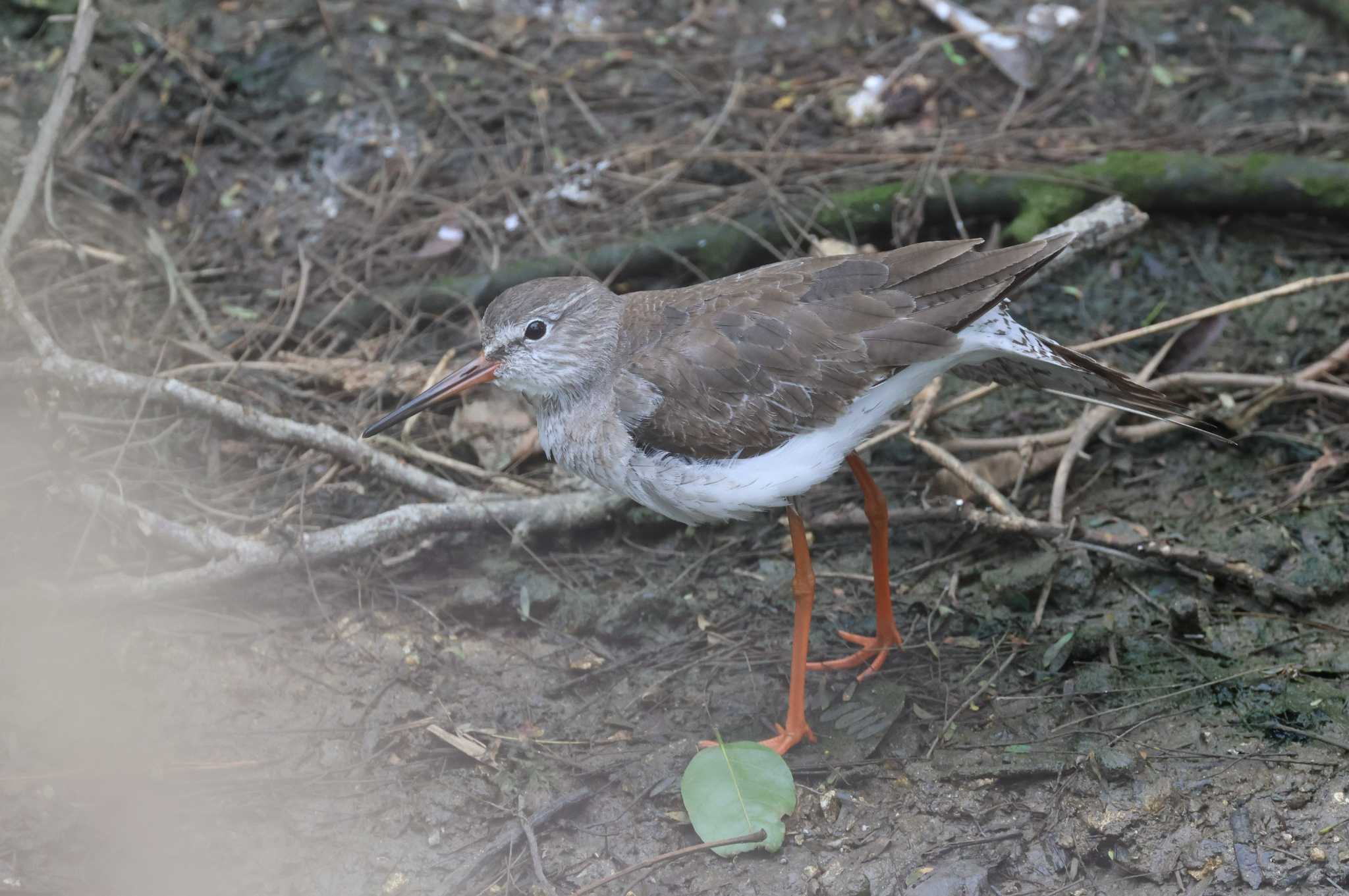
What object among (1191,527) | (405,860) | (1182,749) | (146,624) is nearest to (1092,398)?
(1191,527)

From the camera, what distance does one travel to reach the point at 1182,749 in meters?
3.78

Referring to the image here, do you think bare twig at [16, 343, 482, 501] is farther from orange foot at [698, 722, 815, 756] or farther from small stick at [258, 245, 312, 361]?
orange foot at [698, 722, 815, 756]

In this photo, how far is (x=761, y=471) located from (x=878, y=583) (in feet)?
2.91

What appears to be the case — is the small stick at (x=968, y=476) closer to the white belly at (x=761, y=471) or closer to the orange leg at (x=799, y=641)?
the white belly at (x=761, y=471)

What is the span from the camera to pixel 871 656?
4.49m

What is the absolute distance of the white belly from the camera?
388cm

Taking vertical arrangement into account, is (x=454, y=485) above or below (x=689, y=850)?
above

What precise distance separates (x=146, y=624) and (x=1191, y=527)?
4.58 meters

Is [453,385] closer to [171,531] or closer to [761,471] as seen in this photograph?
[761,471]

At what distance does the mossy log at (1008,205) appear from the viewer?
5.78 metres

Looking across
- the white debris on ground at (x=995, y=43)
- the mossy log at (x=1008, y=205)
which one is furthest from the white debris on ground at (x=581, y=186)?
the white debris on ground at (x=995, y=43)

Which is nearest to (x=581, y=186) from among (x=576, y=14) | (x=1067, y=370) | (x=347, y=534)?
(x=576, y=14)

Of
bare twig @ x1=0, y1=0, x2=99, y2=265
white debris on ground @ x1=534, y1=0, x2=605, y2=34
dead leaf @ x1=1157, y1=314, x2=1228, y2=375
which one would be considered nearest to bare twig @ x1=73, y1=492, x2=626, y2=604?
bare twig @ x1=0, y1=0, x2=99, y2=265

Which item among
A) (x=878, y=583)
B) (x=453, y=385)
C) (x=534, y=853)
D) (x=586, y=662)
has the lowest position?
(x=586, y=662)
